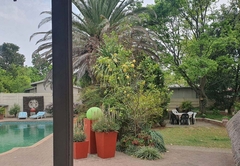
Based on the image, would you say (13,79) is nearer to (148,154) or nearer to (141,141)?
(148,154)

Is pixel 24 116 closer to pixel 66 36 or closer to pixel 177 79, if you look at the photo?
pixel 66 36

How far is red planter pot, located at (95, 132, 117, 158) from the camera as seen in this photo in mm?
3424

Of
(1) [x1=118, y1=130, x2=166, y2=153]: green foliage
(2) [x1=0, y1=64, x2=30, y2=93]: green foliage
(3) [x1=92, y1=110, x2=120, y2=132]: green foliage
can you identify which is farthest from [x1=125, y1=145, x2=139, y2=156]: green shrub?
(2) [x1=0, y1=64, x2=30, y2=93]: green foliage

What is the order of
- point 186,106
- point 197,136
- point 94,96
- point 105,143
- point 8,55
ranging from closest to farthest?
point 8,55 < point 105,143 < point 94,96 < point 197,136 < point 186,106

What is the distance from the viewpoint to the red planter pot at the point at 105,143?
11.2 ft

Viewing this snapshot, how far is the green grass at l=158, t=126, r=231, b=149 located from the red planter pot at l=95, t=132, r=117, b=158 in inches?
66.3

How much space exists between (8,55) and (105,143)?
256cm

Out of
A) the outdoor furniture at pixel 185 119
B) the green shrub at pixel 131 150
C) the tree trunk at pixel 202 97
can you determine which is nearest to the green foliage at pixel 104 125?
the green shrub at pixel 131 150

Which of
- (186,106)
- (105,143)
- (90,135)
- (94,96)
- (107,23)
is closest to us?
(105,143)

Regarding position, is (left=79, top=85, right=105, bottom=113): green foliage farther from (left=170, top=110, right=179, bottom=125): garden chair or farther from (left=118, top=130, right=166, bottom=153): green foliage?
(left=170, top=110, right=179, bottom=125): garden chair

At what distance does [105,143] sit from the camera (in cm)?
342

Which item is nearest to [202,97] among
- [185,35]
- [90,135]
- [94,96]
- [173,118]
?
[173,118]

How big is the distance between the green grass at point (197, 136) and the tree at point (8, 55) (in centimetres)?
413

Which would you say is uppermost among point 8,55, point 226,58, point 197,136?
point 226,58
